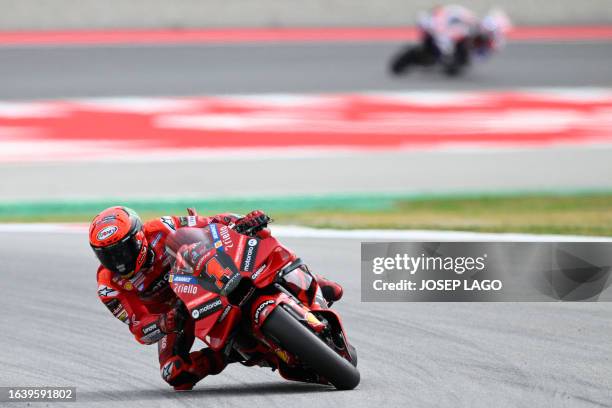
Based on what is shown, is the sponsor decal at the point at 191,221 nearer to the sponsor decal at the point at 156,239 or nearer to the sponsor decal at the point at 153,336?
the sponsor decal at the point at 156,239

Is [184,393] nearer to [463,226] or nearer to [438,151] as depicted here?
[463,226]

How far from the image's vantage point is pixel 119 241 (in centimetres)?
558

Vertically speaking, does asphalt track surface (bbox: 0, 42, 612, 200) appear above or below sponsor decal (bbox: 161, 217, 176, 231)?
below

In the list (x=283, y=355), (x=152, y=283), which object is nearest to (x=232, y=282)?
(x=283, y=355)

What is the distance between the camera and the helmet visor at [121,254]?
5602 mm

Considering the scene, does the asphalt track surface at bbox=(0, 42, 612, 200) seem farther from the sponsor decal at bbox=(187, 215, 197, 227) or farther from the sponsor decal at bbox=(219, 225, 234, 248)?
the sponsor decal at bbox=(219, 225, 234, 248)

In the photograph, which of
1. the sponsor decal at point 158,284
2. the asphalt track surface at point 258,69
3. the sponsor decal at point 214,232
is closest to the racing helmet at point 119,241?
the sponsor decal at point 158,284

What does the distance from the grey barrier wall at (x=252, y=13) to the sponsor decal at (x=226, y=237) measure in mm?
15079

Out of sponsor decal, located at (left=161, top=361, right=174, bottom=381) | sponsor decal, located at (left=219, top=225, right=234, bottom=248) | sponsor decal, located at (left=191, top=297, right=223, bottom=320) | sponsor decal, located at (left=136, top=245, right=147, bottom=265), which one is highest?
sponsor decal, located at (left=219, top=225, right=234, bottom=248)

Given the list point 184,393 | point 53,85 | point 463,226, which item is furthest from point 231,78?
point 184,393

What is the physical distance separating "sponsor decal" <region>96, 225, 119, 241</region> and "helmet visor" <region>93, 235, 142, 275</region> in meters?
0.05

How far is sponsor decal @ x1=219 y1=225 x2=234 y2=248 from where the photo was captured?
5500 millimetres

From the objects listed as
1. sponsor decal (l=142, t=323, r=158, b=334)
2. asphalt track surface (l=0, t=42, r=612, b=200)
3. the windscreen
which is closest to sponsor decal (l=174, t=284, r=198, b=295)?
the windscreen

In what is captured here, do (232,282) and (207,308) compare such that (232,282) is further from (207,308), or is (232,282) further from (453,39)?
(453,39)
